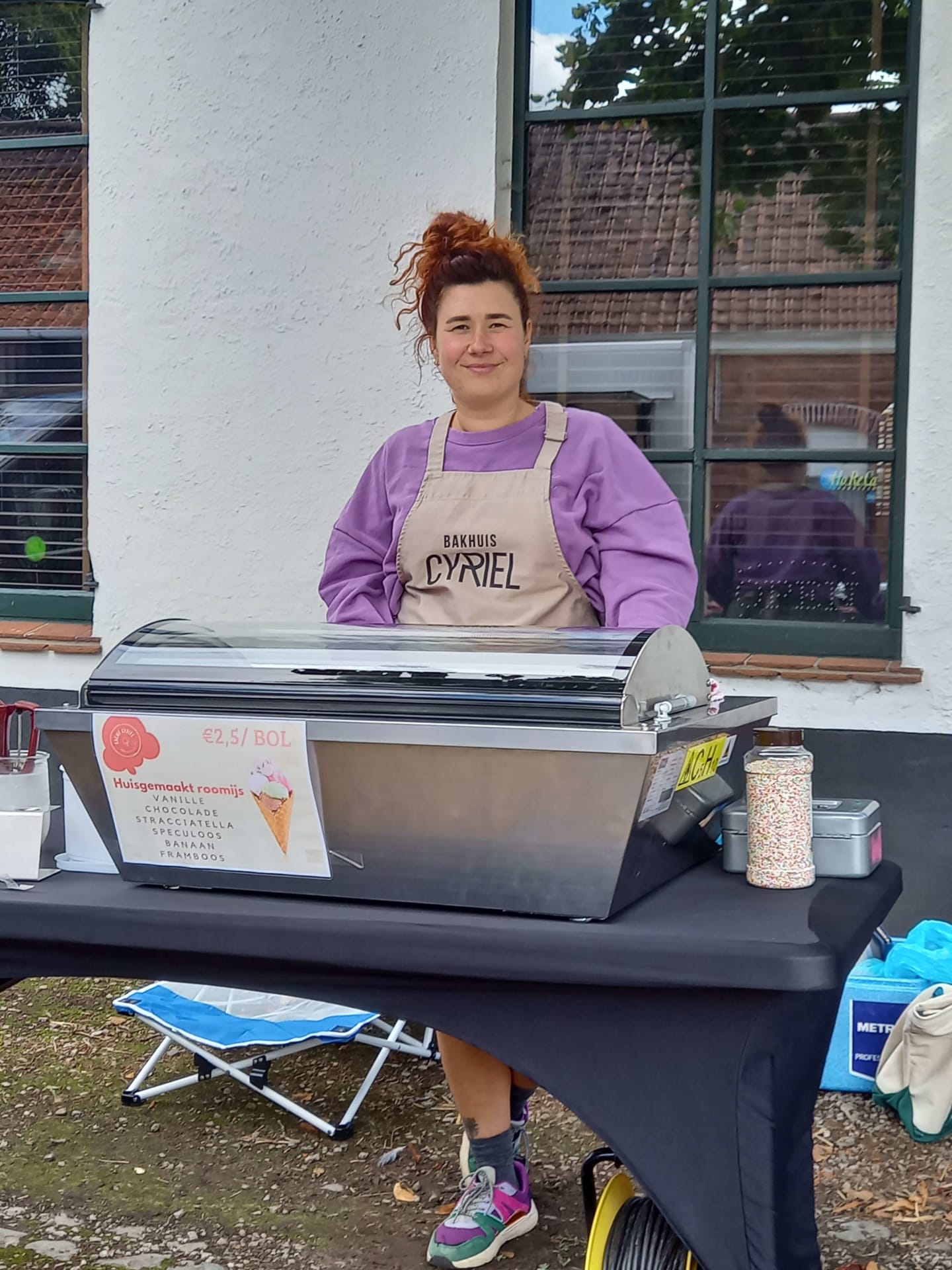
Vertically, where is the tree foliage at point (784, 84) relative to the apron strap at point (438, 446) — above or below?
above

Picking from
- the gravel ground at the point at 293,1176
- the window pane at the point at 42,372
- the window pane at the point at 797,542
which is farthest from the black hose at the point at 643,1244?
the window pane at the point at 42,372

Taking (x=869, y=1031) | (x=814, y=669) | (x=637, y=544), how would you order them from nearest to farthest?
(x=637, y=544) < (x=869, y=1031) < (x=814, y=669)

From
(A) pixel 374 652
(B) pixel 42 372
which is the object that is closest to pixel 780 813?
(A) pixel 374 652

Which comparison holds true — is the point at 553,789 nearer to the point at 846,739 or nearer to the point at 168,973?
the point at 168,973

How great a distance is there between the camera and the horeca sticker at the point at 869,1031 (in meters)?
3.25

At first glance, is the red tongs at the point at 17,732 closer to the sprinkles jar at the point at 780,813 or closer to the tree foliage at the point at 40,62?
the sprinkles jar at the point at 780,813

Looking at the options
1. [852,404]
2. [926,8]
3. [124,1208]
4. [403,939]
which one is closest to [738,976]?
[403,939]

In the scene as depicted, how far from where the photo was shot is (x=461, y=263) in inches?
92.2

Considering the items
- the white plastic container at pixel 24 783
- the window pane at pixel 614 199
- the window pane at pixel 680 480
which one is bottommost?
the white plastic container at pixel 24 783

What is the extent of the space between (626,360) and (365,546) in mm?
2038

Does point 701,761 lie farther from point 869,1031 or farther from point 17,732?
point 869,1031

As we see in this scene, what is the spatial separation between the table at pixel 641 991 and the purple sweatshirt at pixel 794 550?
2382mm

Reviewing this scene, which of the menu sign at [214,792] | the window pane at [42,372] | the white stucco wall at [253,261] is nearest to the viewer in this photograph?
the menu sign at [214,792]

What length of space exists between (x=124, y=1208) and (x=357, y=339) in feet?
8.46
